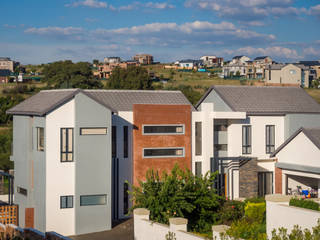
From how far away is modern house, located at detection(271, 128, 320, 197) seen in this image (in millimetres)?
27445

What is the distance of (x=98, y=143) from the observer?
26.6 m

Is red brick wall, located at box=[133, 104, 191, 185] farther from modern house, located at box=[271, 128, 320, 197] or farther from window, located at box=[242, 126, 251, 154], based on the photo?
modern house, located at box=[271, 128, 320, 197]

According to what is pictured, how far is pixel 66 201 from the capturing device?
26.2 meters

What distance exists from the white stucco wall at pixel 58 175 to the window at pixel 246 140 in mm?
11431

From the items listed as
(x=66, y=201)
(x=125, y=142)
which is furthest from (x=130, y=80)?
(x=66, y=201)

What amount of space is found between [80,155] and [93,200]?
7.73 ft

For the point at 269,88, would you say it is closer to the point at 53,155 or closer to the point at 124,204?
the point at 124,204

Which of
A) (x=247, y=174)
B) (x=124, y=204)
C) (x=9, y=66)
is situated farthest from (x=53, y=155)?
(x=9, y=66)

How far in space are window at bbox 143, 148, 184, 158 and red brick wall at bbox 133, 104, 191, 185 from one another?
0.19 metres

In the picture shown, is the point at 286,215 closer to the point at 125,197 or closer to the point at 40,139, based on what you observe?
the point at 125,197

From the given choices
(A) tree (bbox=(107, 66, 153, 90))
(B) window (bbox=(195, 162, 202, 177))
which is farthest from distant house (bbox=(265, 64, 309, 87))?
(B) window (bbox=(195, 162, 202, 177))

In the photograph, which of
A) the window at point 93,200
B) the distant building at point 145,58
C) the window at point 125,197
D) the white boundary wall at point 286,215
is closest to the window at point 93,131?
the window at point 93,200

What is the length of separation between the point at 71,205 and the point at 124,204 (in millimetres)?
3979

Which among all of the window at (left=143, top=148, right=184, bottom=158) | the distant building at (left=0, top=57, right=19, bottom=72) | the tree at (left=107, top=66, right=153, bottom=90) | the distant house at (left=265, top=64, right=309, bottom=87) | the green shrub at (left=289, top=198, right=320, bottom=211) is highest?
the distant building at (left=0, top=57, right=19, bottom=72)
